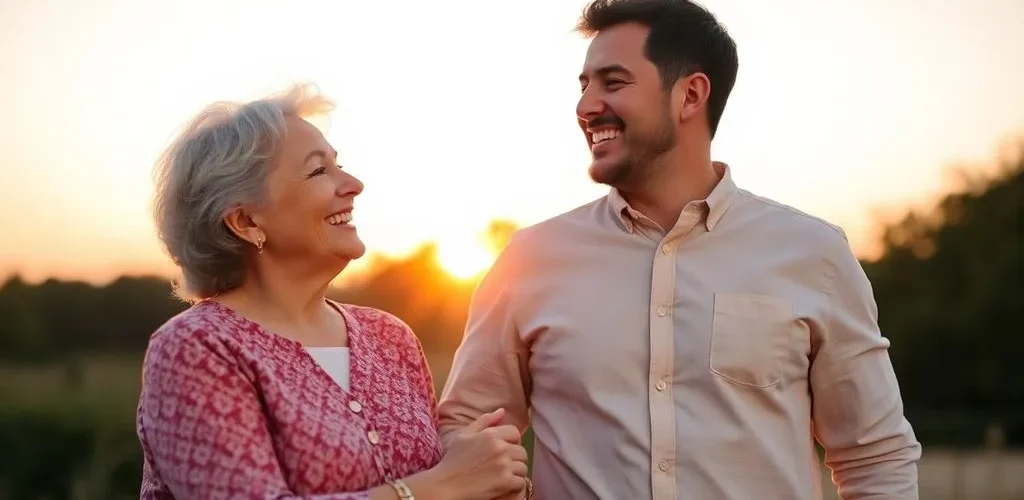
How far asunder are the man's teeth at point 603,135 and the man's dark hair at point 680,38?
0.20 m

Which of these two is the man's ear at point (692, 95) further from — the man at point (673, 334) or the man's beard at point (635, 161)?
the man's beard at point (635, 161)

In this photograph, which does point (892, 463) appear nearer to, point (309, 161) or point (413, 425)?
point (413, 425)

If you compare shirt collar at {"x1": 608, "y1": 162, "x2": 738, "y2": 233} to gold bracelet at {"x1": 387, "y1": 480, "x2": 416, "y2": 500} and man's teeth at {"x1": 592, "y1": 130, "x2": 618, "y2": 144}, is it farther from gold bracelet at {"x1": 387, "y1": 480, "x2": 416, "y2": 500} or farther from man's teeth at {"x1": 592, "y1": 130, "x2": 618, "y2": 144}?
gold bracelet at {"x1": 387, "y1": 480, "x2": 416, "y2": 500}

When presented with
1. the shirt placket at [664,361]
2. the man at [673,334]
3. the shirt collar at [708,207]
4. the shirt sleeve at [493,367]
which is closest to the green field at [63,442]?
the shirt sleeve at [493,367]

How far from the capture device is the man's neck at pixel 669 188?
2.92 m

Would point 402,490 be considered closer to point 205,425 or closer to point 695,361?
point 205,425

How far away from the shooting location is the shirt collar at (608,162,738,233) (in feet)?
9.34

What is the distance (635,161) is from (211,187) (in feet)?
3.32

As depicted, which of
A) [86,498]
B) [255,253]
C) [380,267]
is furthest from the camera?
[86,498]

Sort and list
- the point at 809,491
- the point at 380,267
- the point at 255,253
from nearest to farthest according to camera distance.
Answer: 1. the point at 255,253
2. the point at 809,491
3. the point at 380,267

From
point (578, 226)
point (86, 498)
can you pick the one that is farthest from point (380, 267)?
point (578, 226)

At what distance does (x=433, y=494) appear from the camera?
92.7 inches

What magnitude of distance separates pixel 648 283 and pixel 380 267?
7.07 meters

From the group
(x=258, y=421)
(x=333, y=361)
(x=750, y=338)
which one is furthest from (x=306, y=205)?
(x=750, y=338)
